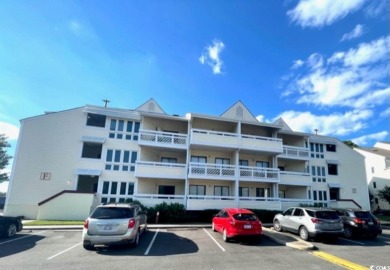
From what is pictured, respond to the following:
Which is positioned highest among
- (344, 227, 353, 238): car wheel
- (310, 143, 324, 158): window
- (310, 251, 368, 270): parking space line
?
(310, 143, 324, 158): window

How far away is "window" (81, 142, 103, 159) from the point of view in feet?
68.8

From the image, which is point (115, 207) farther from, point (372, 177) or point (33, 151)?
point (372, 177)

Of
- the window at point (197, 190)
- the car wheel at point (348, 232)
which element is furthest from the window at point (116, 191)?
the car wheel at point (348, 232)

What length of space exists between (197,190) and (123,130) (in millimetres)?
9434

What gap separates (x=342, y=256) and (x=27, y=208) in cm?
2205

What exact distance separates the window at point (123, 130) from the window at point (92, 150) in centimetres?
176

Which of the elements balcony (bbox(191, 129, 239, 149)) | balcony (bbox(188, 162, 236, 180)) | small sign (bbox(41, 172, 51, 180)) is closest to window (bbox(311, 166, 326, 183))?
balcony (bbox(188, 162, 236, 180))

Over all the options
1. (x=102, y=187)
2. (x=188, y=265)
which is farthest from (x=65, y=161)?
(x=188, y=265)

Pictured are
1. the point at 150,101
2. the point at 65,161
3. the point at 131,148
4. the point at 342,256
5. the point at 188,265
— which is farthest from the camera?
the point at 150,101

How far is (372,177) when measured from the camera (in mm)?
36594

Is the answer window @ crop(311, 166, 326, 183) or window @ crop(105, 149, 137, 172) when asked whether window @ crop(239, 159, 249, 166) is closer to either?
window @ crop(311, 166, 326, 183)

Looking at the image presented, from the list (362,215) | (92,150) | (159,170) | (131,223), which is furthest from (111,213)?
(92,150)

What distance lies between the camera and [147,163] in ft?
63.4

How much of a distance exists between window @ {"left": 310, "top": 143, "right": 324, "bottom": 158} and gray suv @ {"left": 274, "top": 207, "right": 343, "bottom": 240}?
16.6 meters
